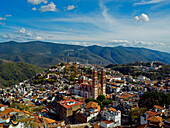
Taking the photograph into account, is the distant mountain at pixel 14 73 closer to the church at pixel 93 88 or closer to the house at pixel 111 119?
the church at pixel 93 88

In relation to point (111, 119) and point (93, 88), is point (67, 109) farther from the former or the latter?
point (93, 88)

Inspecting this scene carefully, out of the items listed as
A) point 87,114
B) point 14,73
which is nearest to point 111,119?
point 87,114

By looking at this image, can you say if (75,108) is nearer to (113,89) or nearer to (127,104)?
(127,104)

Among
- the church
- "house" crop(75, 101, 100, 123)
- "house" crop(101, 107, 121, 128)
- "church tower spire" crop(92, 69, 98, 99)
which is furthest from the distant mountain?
"house" crop(101, 107, 121, 128)

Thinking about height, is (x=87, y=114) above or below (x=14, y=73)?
above

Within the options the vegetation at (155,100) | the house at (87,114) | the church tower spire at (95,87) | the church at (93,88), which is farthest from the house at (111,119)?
the church at (93,88)

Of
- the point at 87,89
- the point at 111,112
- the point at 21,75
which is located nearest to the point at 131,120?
the point at 111,112

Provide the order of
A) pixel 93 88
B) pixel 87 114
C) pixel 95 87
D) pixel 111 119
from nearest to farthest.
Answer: pixel 111 119, pixel 87 114, pixel 95 87, pixel 93 88

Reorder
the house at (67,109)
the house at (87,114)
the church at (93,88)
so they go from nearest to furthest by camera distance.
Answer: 1. the house at (87,114)
2. the house at (67,109)
3. the church at (93,88)

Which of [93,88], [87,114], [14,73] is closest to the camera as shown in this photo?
[87,114]
